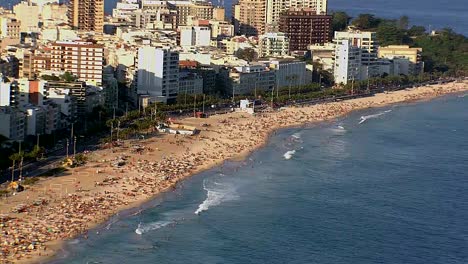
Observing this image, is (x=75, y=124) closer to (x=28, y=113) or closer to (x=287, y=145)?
(x=28, y=113)

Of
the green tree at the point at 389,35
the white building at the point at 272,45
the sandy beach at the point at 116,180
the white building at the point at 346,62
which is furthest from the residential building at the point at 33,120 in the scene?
the green tree at the point at 389,35

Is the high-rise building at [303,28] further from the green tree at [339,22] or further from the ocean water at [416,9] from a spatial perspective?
the ocean water at [416,9]

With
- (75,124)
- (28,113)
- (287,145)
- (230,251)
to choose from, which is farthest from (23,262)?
(287,145)

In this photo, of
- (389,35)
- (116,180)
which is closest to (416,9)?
(389,35)

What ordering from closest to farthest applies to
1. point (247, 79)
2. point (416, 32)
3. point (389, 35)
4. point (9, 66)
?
point (9, 66)
point (247, 79)
point (389, 35)
point (416, 32)

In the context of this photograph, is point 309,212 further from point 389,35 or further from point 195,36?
point 389,35
